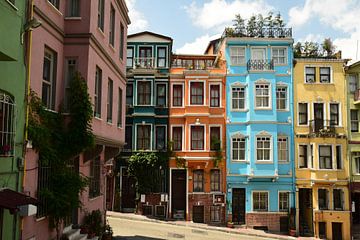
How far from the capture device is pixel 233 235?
23.6 m

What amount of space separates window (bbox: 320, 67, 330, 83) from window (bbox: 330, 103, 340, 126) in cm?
194

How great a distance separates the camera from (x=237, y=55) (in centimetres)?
2814

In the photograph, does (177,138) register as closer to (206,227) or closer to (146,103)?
(146,103)

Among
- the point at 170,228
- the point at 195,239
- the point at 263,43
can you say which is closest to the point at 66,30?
the point at 195,239

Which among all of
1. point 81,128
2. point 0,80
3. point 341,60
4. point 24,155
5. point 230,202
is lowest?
point 230,202

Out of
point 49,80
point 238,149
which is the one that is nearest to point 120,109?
point 49,80

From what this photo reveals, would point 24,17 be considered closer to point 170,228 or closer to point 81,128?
point 81,128

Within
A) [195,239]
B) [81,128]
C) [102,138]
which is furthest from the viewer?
[195,239]

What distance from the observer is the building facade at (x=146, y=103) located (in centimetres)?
2758

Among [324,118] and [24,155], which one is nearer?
[24,155]

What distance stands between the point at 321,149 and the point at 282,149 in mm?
2856

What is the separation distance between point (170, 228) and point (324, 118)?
1426 cm

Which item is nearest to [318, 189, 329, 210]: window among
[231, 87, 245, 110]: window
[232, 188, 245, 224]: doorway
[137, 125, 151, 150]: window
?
[232, 188, 245, 224]: doorway

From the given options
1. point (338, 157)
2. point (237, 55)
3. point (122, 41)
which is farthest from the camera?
point (237, 55)
